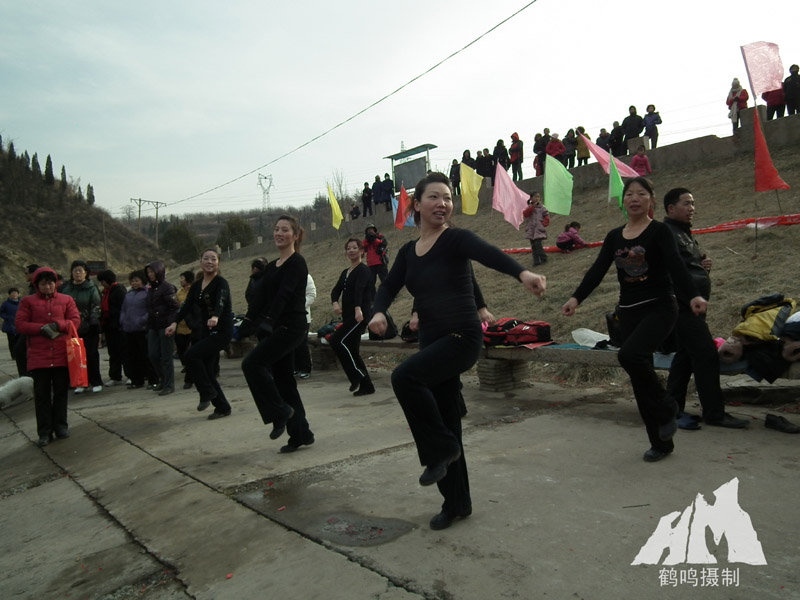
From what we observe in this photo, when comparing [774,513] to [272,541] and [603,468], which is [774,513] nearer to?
[603,468]

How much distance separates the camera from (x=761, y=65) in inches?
446

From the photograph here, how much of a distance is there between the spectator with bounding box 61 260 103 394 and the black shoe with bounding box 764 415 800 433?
8612mm

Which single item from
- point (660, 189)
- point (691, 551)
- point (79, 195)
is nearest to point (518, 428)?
point (691, 551)

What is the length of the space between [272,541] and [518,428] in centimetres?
262

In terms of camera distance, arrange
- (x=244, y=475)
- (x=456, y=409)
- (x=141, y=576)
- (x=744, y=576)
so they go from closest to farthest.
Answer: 1. (x=744, y=576)
2. (x=141, y=576)
3. (x=456, y=409)
4. (x=244, y=475)

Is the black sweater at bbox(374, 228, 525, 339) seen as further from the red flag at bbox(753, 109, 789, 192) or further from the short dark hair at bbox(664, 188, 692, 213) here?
the red flag at bbox(753, 109, 789, 192)

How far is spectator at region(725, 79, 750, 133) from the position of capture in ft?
59.9

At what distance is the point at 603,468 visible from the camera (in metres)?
3.85

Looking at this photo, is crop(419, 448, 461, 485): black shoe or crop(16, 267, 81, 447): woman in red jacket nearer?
crop(419, 448, 461, 485): black shoe

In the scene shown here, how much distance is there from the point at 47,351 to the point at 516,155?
19106 millimetres

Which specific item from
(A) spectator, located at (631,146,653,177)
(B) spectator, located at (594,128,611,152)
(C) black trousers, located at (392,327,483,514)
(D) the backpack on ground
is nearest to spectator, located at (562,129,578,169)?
(B) spectator, located at (594,128,611,152)

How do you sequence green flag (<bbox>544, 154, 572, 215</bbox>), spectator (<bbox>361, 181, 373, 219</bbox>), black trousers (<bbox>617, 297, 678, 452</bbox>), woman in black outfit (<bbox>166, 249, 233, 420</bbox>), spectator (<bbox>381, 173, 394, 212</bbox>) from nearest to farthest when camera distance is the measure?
black trousers (<bbox>617, 297, 678, 452</bbox>), woman in black outfit (<bbox>166, 249, 233, 420</bbox>), green flag (<bbox>544, 154, 572, 215</bbox>), spectator (<bbox>381, 173, 394, 212</bbox>), spectator (<bbox>361, 181, 373, 219</bbox>)

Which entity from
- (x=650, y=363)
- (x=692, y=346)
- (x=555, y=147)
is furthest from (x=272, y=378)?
(x=555, y=147)

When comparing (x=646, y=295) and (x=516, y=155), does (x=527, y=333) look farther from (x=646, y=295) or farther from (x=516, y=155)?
(x=516, y=155)
